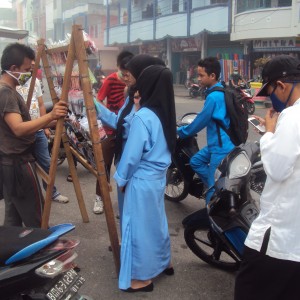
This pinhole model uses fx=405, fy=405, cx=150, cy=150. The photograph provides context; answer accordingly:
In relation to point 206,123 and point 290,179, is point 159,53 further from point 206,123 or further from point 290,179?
point 290,179

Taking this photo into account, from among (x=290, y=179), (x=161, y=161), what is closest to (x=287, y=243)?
(x=290, y=179)

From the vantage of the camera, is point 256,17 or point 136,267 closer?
point 136,267

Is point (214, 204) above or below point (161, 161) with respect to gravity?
below

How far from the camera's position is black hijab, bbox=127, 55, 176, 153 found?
2660mm

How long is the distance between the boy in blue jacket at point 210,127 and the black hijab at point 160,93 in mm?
1021

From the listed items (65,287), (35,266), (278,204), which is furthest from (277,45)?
(35,266)

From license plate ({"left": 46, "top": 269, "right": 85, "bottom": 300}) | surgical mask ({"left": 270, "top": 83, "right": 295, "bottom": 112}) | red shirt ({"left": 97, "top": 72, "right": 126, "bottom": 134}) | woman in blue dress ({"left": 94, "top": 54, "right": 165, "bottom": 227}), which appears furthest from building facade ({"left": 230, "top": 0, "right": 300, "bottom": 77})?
license plate ({"left": 46, "top": 269, "right": 85, "bottom": 300})

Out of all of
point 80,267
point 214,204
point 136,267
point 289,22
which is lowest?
point 80,267

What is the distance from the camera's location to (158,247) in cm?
287

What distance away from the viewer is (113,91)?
442 cm

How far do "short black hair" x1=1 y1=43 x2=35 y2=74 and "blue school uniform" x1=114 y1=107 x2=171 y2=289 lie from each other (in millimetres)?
986

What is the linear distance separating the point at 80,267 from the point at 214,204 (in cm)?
131

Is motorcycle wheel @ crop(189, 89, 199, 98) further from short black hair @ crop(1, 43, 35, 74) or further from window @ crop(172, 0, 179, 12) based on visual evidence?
short black hair @ crop(1, 43, 35, 74)

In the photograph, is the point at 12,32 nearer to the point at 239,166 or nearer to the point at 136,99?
the point at 136,99
